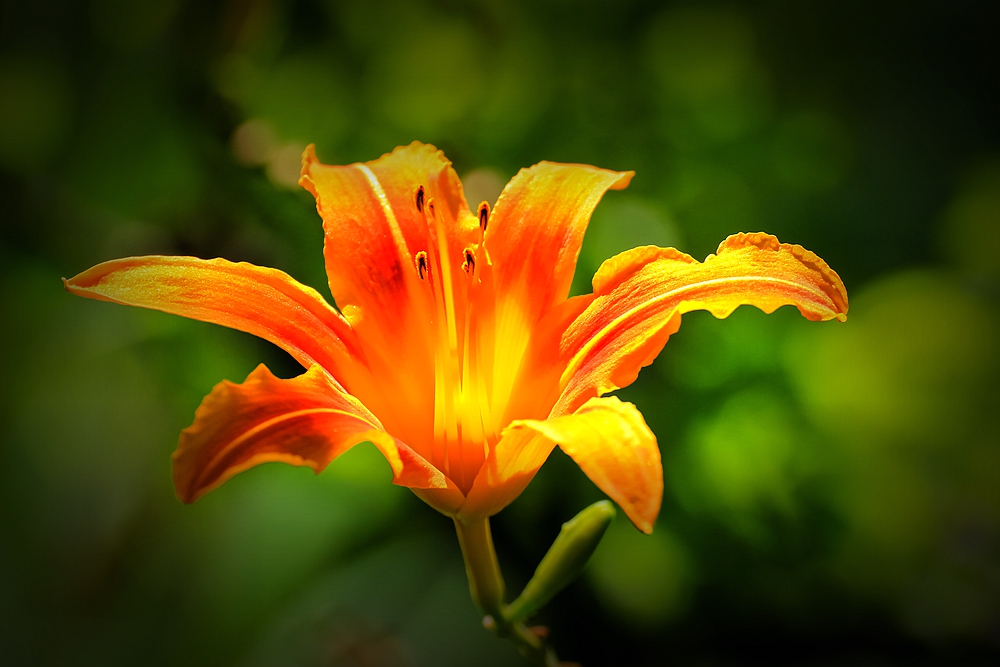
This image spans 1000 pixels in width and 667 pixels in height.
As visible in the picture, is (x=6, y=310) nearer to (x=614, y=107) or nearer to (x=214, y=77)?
(x=214, y=77)

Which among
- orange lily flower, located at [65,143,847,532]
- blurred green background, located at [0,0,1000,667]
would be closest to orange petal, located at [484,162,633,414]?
orange lily flower, located at [65,143,847,532]

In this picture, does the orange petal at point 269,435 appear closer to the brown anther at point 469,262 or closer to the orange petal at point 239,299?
the orange petal at point 239,299

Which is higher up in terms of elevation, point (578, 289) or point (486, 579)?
point (578, 289)

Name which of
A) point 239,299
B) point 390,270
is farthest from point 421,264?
point 239,299

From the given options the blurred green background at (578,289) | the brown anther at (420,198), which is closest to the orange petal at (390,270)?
the brown anther at (420,198)

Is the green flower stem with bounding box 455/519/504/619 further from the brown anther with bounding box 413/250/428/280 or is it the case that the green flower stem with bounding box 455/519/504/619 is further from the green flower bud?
the brown anther with bounding box 413/250/428/280

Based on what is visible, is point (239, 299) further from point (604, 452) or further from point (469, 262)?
point (604, 452)
